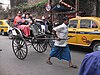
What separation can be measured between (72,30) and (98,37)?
1.39m

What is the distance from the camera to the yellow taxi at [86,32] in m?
9.43

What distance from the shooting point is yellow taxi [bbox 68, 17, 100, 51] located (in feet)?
30.9

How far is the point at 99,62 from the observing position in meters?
1.67

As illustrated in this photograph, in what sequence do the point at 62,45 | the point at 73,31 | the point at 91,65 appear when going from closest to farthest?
the point at 91,65 → the point at 62,45 → the point at 73,31

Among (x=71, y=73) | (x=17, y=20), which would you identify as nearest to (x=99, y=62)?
(x=71, y=73)

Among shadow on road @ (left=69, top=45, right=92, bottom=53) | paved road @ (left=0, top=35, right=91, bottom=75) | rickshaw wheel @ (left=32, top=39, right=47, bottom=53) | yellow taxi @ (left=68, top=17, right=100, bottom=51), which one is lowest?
paved road @ (left=0, top=35, right=91, bottom=75)

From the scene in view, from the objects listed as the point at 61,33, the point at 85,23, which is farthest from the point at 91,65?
the point at 85,23

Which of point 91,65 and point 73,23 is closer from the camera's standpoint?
point 91,65

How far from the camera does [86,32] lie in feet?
31.7

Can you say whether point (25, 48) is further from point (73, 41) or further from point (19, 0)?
point (19, 0)

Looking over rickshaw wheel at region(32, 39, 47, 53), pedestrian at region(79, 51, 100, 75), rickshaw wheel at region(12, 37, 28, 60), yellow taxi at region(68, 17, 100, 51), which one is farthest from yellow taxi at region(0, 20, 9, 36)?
pedestrian at region(79, 51, 100, 75)

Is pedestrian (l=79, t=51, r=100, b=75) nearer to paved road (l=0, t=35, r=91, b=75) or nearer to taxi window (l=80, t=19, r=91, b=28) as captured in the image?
paved road (l=0, t=35, r=91, b=75)

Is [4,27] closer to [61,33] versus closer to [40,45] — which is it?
[40,45]

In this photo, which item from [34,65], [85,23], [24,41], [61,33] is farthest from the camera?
[85,23]
